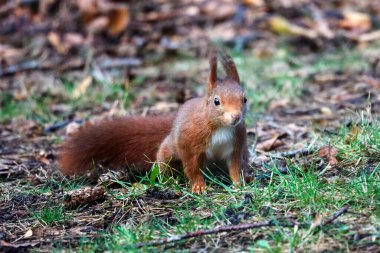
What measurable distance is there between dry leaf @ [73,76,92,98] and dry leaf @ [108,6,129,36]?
5.66 feet

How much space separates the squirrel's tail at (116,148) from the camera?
3572 millimetres

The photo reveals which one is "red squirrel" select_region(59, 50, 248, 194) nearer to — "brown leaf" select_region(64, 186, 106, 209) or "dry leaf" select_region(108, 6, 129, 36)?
"brown leaf" select_region(64, 186, 106, 209)

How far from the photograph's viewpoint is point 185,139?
10.6 feet

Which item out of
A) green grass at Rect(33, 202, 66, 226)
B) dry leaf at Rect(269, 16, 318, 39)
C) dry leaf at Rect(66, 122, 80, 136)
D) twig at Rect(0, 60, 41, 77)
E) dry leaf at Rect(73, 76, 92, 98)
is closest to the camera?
green grass at Rect(33, 202, 66, 226)

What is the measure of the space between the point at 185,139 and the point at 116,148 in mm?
518

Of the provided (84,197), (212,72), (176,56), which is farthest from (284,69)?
(84,197)

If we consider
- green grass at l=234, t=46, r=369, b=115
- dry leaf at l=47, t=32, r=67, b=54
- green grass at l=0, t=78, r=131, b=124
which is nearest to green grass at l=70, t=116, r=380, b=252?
green grass at l=234, t=46, r=369, b=115

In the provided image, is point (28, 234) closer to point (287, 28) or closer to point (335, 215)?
point (335, 215)

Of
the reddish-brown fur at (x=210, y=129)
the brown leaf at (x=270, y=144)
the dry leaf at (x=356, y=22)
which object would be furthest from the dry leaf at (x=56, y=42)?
the reddish-brown fur at (x=210, y=129)

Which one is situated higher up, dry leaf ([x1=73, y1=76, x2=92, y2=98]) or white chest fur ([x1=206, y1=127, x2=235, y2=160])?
white chest fur ([x1=206, y1=127, x2=235, y2=160])

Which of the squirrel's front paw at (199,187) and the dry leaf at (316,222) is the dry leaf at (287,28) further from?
the dry leaf at (316,222)

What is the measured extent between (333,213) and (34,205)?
1459 millimetres

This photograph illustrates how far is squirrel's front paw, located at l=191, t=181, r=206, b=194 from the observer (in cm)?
317

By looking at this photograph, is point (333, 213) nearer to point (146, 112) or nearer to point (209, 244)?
point (209, 244)
